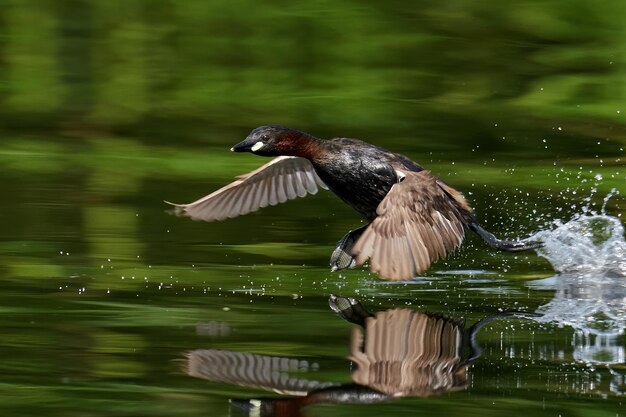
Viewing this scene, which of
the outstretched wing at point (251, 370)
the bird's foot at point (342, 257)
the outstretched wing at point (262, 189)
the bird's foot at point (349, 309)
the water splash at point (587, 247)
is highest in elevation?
the outstretched wing at point (262, 189)

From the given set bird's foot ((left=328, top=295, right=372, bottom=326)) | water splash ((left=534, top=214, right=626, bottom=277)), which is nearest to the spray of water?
water splash ((left=534, top=214, right=626, bottom=277))

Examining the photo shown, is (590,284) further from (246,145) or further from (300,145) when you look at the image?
(246,145)

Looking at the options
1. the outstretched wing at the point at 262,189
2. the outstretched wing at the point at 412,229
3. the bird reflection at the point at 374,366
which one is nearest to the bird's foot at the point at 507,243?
the outstretched wing at the point at 412,229

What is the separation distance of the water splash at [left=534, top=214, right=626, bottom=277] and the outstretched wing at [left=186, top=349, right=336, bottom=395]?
128 inches

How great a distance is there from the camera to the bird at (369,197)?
8.87 metres

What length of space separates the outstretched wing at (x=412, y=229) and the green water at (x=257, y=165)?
1.06 ft

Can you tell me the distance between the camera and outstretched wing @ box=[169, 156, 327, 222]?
1115 cm

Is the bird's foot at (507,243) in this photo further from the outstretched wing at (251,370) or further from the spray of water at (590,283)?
the outstretched wing at (251,370)

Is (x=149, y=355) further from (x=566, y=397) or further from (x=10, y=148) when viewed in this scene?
(x=10, y=148)

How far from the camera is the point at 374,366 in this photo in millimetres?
7309

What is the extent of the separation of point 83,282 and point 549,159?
7.54 meters

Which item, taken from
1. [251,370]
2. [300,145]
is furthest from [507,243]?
[251,370]

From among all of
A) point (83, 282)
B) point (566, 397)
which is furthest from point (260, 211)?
point (566, 397)

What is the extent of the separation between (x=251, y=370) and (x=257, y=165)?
8.79m
